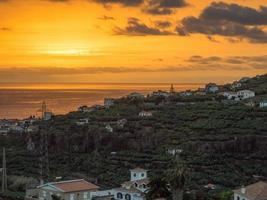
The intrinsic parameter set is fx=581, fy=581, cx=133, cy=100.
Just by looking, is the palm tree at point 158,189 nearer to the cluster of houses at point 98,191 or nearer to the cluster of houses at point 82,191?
the cluster of houses at point 98,191

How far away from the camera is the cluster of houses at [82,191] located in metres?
45.5

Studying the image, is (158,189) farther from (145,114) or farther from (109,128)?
(145,114)

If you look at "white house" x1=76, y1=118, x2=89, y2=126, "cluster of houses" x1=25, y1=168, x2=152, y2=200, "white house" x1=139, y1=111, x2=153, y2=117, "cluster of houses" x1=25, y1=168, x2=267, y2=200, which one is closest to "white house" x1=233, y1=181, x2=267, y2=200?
"cluster of houses" x1=25, y1=168, x2=267, y2=200

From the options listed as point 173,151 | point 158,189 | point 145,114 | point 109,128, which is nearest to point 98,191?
point 158,189

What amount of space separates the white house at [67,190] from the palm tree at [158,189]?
9.37 m

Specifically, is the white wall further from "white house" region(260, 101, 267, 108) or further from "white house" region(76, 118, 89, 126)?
"white house" region(260, 101, 267, 108)

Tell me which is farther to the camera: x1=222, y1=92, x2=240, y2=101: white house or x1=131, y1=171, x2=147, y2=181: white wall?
x1=222, y1=92, x2=240, y2=101: white house

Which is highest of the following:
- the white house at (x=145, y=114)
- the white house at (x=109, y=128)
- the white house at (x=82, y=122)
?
the white house at (x=145, y=114)

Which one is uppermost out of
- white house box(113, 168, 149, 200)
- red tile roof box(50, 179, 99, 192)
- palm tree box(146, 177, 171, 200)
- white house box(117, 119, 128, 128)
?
white house box(117, 119, 128, 128)

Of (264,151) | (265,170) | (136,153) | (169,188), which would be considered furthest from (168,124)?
(169,188)

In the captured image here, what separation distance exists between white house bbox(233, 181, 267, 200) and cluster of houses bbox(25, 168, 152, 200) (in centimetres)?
710

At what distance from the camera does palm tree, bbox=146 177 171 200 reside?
3781 cm

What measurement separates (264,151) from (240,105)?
2007cm

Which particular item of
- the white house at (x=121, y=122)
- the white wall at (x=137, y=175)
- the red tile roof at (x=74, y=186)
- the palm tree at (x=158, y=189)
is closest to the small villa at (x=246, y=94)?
the white house at (x=121, y=122)
